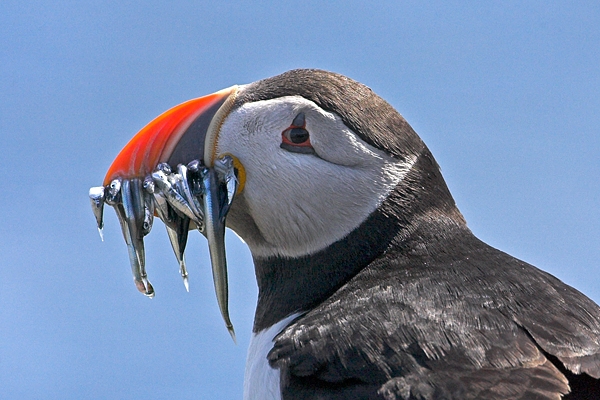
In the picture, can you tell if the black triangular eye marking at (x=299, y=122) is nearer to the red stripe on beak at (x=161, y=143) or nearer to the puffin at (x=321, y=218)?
the puffin at (x=321, y=218)

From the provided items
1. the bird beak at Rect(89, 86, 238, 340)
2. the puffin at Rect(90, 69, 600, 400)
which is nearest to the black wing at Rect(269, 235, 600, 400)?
the puffin at Rect(90, 69, 600, 400)

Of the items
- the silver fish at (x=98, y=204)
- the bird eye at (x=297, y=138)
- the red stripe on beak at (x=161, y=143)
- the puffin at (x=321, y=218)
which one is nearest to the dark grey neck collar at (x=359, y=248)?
the puffin at (x=321, y=218)

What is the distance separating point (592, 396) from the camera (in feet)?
16.0

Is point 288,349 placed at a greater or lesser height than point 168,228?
lesser

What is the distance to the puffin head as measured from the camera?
607cm

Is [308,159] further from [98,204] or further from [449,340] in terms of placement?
[449,340]

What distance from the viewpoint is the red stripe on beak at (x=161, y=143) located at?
6164 millimetres

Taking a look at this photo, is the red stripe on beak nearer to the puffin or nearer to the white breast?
the puffin

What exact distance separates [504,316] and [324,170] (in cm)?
139

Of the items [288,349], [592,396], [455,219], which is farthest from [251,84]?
[592,396]

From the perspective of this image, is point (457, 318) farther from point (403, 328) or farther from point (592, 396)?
point (592, 396)

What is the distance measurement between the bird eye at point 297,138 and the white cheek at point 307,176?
0.09 feet

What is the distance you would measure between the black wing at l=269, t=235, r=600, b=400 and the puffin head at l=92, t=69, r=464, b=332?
530 millimetres

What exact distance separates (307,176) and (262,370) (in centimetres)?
112
